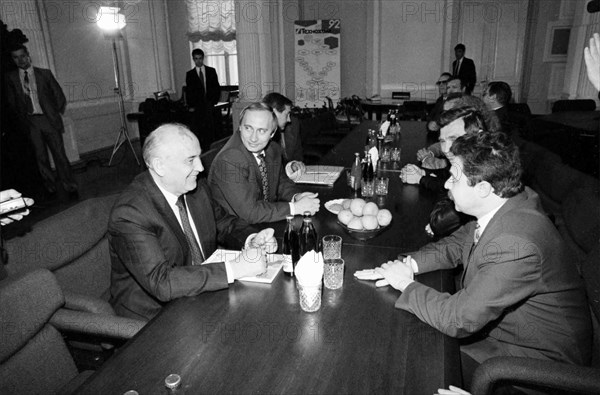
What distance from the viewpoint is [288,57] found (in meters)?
9.44

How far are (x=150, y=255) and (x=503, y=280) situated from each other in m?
1.18

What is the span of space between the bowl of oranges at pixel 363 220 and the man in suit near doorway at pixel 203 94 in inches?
220

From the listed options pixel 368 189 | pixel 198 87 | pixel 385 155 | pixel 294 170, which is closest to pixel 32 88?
pixel 198 87

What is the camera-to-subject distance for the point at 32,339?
4.72 feet

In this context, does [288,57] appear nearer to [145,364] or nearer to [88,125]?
[88,125]

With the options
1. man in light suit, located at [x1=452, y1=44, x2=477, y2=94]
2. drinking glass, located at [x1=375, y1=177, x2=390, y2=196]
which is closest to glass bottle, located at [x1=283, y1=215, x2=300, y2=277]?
drinking glass, located at [x1=375, y1=177, x2=390, y2=196]

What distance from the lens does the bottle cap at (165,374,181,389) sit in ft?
3.43

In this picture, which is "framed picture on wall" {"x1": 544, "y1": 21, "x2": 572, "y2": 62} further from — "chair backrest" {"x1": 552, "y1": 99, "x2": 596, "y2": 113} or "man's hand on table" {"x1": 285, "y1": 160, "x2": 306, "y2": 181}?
"man's hand on table" {"x1": 285, "y1": 160, "x2": 306, "y2": 181}

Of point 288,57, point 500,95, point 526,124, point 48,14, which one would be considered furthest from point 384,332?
point 288,57

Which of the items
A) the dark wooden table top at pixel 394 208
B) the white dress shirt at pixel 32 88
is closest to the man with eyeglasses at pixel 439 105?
the dark wooden table top at pixel 394 208

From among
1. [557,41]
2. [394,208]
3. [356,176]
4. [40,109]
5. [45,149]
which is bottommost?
[45,149]

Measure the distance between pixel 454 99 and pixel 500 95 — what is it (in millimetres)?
973

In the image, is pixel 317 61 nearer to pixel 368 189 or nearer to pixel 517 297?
pixel 368 189

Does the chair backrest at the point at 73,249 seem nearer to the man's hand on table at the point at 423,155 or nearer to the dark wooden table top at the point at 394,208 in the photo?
the dark wooden table top at the point at 394,208
